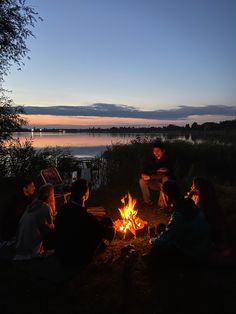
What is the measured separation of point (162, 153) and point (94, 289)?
5049 mm

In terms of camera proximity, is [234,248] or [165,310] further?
[234,248]

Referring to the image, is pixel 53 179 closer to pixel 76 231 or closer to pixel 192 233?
pixel 76 231

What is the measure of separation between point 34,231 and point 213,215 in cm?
254

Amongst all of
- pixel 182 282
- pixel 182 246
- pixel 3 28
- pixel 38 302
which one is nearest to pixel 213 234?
pixel 182 246

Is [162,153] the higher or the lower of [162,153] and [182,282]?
the higher

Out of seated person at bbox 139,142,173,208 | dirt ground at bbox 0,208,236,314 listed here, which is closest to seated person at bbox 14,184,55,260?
dirt ground at bbox 0,208,236,314

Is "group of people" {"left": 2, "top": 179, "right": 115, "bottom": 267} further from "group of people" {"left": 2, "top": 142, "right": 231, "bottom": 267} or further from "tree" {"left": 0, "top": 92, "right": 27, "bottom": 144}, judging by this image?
"tree" {"left": 0, "top": 92, "right": 27, "bottom": 144}

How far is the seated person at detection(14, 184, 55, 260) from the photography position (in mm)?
6004

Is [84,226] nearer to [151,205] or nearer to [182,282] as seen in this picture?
[182,282]

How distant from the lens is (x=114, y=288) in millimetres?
5055

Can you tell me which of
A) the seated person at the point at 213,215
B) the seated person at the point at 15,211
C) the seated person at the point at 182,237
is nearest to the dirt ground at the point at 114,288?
the seated person at the point at 182,237

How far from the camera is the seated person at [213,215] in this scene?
5.71 m

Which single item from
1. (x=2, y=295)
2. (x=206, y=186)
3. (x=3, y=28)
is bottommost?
(x=2, y=295)

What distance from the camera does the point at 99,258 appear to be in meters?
6.05
